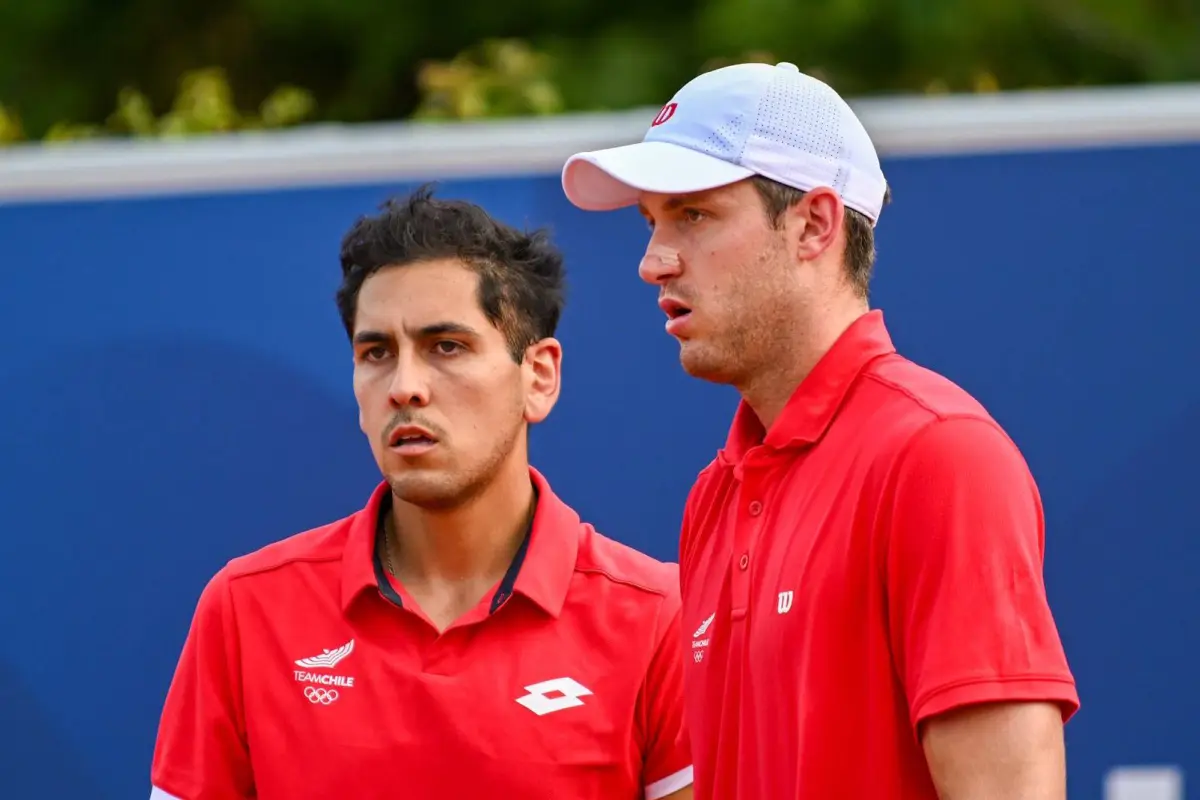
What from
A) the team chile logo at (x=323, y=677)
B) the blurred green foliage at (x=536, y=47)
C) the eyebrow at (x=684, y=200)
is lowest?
the team chile logo at (x=323, y=677)

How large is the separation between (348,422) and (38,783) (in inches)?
42.8

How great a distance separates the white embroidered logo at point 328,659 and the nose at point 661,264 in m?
1.01

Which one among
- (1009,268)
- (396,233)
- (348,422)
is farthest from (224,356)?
(1009,268)

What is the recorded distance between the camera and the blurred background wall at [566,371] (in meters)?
4.03

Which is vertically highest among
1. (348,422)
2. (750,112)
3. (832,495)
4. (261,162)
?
(261,162)

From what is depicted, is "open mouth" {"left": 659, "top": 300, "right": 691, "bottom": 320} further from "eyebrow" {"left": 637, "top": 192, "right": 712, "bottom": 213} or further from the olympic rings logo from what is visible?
the olympic rings logo

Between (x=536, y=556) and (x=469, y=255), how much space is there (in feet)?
1.92

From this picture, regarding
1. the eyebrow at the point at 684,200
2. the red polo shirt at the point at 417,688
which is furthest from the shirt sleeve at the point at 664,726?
the eyebrow at the point at 684,200

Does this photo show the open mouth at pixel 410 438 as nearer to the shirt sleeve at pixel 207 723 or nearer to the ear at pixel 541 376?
the ear at pixel 541 376

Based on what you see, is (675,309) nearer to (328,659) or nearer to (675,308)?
(675,308)

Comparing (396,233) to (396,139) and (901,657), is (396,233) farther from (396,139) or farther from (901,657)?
(901,657)

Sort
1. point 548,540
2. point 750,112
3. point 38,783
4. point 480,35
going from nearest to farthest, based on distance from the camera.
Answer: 1. point 750,112
2. point 548,540
3. point 38,783
4. point 480,35

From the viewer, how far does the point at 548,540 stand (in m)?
3.27

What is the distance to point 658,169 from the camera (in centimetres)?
250
